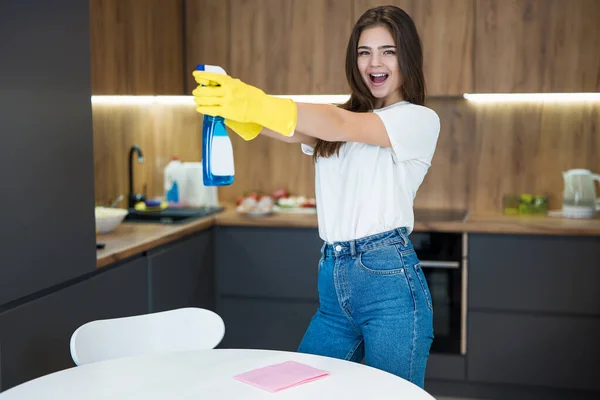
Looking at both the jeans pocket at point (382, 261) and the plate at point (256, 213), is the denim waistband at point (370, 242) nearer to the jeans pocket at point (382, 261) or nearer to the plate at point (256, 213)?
the jeans pocket at point (382, 261)

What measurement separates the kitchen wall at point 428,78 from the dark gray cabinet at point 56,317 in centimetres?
83

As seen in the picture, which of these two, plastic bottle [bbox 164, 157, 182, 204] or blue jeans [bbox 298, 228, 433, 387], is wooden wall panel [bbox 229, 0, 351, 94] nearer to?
plastic bottle [bbox 164, 157, 182, 204]

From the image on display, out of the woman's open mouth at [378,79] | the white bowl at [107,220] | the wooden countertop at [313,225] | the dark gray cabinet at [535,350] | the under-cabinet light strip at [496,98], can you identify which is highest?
the under-cabinet light strip at [496,98]

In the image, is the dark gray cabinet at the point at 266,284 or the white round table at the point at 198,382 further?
the dark gray cabinet at the point at 266,284

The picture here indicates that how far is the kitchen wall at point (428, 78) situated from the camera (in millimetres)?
3633

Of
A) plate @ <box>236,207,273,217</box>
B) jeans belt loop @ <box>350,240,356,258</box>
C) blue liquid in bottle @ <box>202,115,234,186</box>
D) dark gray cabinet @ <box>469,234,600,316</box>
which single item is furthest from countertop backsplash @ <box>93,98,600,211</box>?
blue liquid in bottle @ <box>202,115,234,186</box>

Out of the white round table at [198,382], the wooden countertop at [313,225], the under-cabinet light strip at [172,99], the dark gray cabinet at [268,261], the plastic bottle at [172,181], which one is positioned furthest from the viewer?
the plastic bottle at [172,181]

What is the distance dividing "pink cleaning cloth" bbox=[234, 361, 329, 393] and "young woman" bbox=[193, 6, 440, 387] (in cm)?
31

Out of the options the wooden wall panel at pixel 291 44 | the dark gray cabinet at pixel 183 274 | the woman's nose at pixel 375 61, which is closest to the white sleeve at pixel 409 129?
the woman's nose at pixel 375 61

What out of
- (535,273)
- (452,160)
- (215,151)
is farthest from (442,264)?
(215,151)

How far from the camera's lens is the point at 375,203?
1975mm

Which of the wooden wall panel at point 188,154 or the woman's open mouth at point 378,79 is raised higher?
the woman's open mouth at point 378,79

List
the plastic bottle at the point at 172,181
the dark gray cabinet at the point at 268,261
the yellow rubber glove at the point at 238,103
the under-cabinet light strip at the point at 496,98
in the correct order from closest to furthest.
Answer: the yellow rubber glove at the point at 238,103 → the dark gray cabinet at the point at 268,261 → the under-cabinet light strip at the point at 496,98 → the plastic bottle at the point at 172,181

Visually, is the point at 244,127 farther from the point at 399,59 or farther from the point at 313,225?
the point at 313,225
